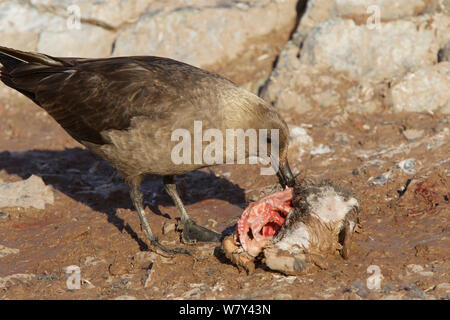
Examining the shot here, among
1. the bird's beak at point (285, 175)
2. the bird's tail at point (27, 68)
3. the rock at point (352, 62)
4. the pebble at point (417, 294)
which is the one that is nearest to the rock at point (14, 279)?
the bird's tail at point (27, 68)

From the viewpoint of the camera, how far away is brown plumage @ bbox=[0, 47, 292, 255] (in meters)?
5.15

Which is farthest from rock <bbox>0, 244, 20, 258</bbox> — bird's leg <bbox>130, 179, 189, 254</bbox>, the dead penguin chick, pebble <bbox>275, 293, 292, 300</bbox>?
pebble <bbox>275, 293, 292, 300</bbox>

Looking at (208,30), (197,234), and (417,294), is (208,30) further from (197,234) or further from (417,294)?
(417,294)

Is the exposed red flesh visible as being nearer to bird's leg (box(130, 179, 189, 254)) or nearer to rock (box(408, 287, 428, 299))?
bird's leg (box(130, 179, 189, 254))

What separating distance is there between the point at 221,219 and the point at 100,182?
2.14m

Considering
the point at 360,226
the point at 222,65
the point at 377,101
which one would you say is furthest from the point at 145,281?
the point at 222,65

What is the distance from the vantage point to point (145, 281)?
14.9 feet

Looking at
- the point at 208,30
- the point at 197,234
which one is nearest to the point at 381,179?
the point at 197,234

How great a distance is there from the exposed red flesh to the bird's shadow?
1.32 metres

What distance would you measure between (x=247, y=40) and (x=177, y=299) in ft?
19.9

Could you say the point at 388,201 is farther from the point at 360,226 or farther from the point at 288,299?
the point at 288,299

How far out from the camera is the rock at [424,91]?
7387mm

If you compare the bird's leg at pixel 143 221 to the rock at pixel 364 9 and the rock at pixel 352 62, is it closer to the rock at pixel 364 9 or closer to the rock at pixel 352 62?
the rock at pixel 352 62

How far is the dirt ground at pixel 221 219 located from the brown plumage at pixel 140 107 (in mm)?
554
